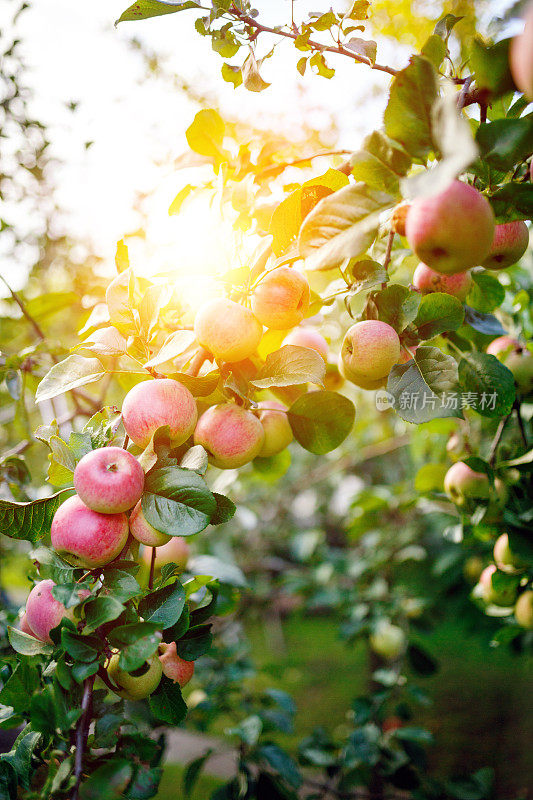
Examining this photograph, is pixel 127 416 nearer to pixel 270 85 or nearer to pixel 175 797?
pixel 270 85

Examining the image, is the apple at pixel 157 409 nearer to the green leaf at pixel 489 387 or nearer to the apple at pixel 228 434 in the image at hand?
the apple at pixel 228 434

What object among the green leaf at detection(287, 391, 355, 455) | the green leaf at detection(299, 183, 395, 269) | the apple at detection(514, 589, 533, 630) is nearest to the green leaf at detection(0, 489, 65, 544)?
the green leaf at detection(287, 391, 355, 455)

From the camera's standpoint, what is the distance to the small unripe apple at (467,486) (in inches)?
38.6

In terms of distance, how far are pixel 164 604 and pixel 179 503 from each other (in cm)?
13

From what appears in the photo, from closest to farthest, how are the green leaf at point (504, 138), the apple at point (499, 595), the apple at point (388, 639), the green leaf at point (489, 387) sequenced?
the green leaf at point (504, 138)
the green leaf at point (489, 387)
the apple at point (499, 595)
the apple at point (388, 639)

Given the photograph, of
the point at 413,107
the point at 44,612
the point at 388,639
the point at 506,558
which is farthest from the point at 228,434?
the point at 388,639

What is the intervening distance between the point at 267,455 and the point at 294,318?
28cm

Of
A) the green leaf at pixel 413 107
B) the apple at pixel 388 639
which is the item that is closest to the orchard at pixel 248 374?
the green leaf at pixel 413 107

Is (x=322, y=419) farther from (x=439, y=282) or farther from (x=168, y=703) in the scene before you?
(x=168, y=703)

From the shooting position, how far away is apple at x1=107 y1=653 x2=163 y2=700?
2.15 feet

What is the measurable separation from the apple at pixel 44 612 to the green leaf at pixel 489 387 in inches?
23.4

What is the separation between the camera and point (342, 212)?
1.96ft

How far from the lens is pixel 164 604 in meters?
0.66

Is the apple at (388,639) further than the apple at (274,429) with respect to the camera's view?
Yes
